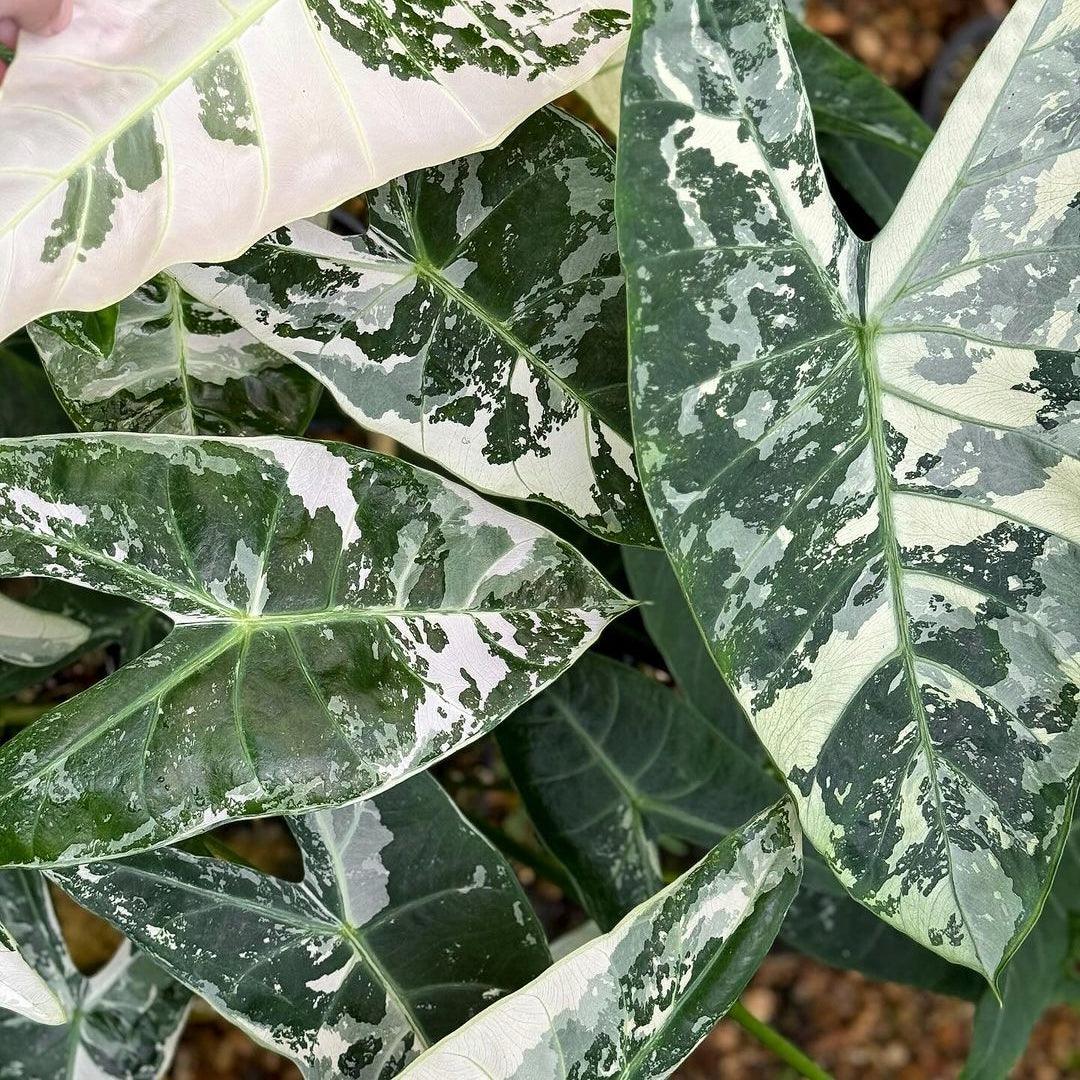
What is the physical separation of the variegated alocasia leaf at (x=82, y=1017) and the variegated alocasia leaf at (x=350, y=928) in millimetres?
212

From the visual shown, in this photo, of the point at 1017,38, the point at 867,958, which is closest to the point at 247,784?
the point at 1017,38

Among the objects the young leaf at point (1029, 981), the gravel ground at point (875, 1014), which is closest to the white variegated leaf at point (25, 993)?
the young leaf at point (1029, 981)

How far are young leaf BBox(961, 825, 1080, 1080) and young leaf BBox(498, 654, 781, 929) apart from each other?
30cm

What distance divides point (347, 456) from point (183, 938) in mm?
318

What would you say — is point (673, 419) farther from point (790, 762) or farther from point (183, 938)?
point (183, 938)

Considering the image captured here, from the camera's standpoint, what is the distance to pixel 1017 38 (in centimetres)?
52

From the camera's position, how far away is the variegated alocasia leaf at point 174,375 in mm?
713

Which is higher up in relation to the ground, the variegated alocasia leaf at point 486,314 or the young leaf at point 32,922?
the variegated alocasia leaf at point 486,314

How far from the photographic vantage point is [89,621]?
0.87 m

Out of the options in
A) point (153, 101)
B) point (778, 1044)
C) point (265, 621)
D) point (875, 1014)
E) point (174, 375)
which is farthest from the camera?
point (875, 1014)

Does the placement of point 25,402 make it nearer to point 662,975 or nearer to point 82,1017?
point 82,1017

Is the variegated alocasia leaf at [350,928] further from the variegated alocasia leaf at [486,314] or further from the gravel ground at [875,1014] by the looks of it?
the gravel ground at [875,1014]

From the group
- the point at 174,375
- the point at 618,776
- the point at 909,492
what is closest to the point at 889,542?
the point at 909,492

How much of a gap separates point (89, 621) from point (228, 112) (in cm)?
51
